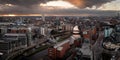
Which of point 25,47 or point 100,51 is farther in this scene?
point 25,47

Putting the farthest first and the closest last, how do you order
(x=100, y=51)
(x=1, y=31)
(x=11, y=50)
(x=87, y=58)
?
(x=1, y=31), (x=11, y=50), (x=100, y=51), (x=87, y=58)

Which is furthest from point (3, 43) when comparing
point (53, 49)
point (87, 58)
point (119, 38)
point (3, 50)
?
point (119, 38)

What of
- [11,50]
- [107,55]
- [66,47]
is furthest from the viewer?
[11,50]

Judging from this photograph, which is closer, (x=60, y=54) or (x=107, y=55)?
(x=107, y=55)

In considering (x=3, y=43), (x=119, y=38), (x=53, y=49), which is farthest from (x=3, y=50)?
(x=119, y=38)

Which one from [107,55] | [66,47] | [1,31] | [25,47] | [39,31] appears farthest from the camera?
[39,31]

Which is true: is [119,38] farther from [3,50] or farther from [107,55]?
[3,50]

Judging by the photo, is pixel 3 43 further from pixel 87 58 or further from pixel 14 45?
pixel 87 58

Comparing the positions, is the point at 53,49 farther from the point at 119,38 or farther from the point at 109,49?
the point at 119,38

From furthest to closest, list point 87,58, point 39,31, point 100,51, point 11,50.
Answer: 1. point 39,31
2. point 11,50
3. point 100,51
4. point 87,58
